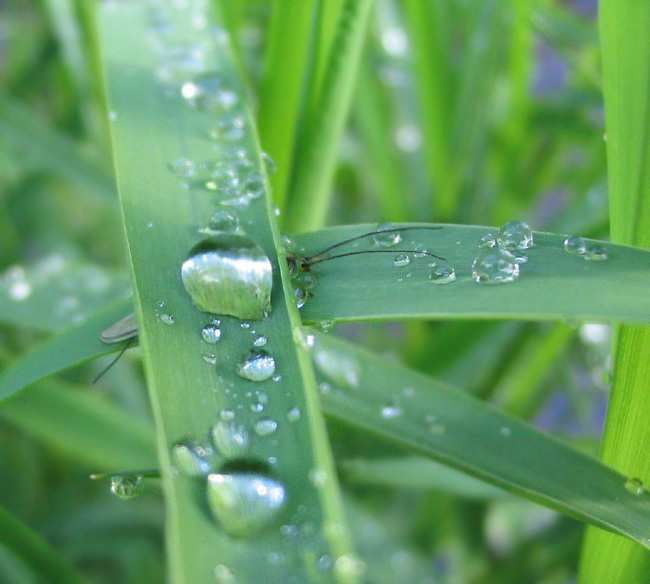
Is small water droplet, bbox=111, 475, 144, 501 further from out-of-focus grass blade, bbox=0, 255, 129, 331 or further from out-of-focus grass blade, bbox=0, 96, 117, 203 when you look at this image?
out-of-focus grass blade, bbox=0, 96, 117, 203

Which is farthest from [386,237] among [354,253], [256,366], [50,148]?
[50,148]

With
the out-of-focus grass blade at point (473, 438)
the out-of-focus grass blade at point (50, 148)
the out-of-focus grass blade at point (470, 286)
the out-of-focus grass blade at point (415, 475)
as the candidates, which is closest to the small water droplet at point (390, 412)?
the out-of-focus grass blade at point (473, 438)

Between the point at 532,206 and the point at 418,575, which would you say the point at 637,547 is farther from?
the point at 532,206

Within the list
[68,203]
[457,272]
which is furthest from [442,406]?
[68,203]

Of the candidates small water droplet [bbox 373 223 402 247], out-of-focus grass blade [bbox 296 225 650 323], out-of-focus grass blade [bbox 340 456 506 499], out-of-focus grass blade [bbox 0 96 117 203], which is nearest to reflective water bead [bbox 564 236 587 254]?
out-of-focus grass blade [bbox 296 225 650 323]

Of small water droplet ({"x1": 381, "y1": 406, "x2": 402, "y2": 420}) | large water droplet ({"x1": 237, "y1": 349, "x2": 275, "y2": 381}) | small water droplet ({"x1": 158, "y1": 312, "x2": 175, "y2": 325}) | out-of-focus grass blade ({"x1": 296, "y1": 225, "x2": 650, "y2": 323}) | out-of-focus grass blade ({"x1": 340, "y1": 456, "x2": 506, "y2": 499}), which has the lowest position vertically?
out-of-focus grass blade ({"x1": 340, "y1": 456, "x2": 506, "y2": 499})

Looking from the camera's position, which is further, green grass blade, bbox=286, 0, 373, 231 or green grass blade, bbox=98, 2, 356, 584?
green grass blade, bbox=286, 0, 373, 231

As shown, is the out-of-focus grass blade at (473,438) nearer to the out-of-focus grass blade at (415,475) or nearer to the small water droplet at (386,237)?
the small water droplet at (386,237)
